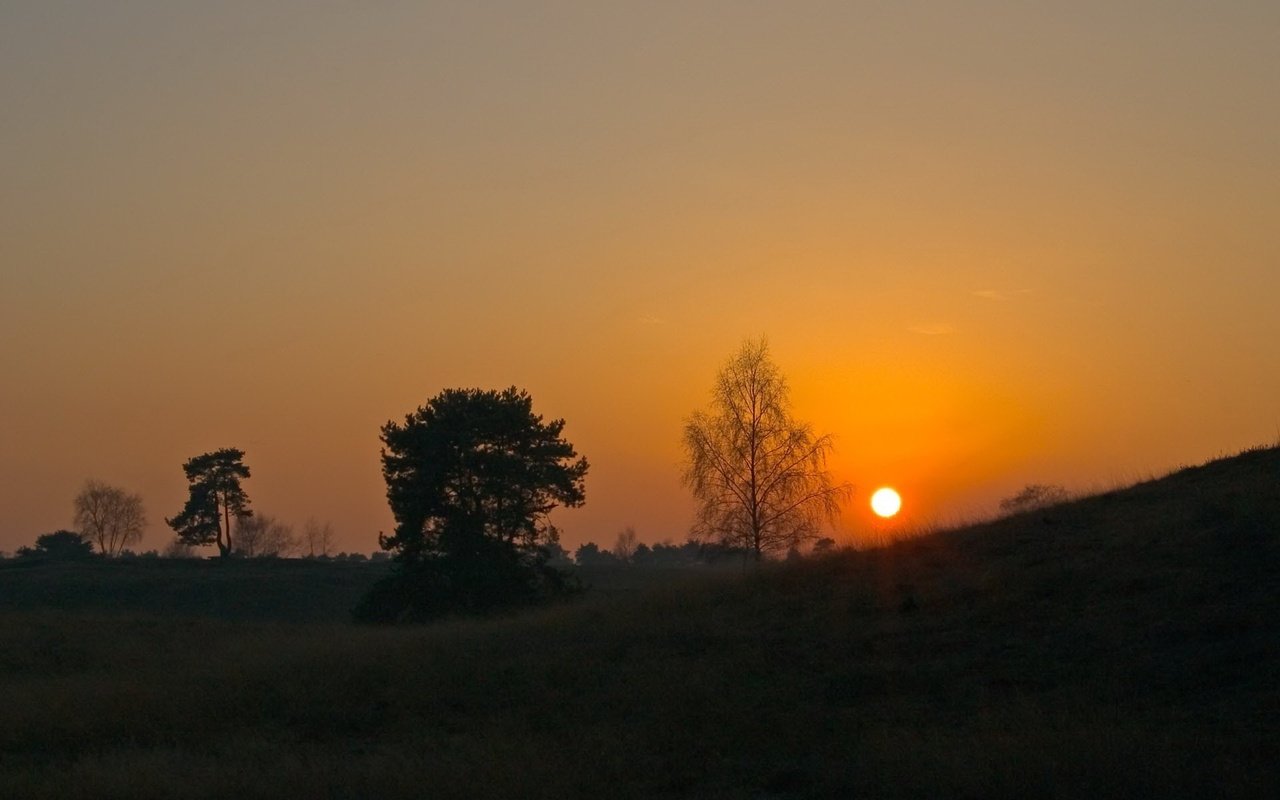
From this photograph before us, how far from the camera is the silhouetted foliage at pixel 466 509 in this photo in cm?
4366

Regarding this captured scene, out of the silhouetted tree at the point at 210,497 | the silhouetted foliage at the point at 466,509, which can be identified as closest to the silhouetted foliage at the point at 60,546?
the silhouetted tree at the point at 210,497

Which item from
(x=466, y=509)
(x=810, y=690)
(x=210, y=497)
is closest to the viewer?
(x=810, y=690)

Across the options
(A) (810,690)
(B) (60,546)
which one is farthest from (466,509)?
(B) (60,546)

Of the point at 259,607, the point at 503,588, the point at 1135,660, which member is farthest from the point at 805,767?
the point at 259,607

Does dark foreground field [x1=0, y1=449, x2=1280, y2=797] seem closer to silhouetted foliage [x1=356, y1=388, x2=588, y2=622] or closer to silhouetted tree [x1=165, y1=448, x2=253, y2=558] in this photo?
silhouetted foliage [x1=356, y1=388, x2=588, y2=622]

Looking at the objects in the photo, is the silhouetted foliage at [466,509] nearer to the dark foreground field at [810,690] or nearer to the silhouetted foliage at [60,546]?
the dark foreground field at [810,690]

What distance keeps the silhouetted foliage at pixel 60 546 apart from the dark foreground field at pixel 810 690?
3905 inches

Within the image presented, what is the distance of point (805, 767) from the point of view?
1419cm

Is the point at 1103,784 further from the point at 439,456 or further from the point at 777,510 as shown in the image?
the point at 439,456

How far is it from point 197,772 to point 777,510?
91.4ft

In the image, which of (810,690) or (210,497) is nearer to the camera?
(810,690)

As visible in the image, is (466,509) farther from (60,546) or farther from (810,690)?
(60,546)

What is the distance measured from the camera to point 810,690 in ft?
59.9

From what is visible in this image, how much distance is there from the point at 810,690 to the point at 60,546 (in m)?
126
